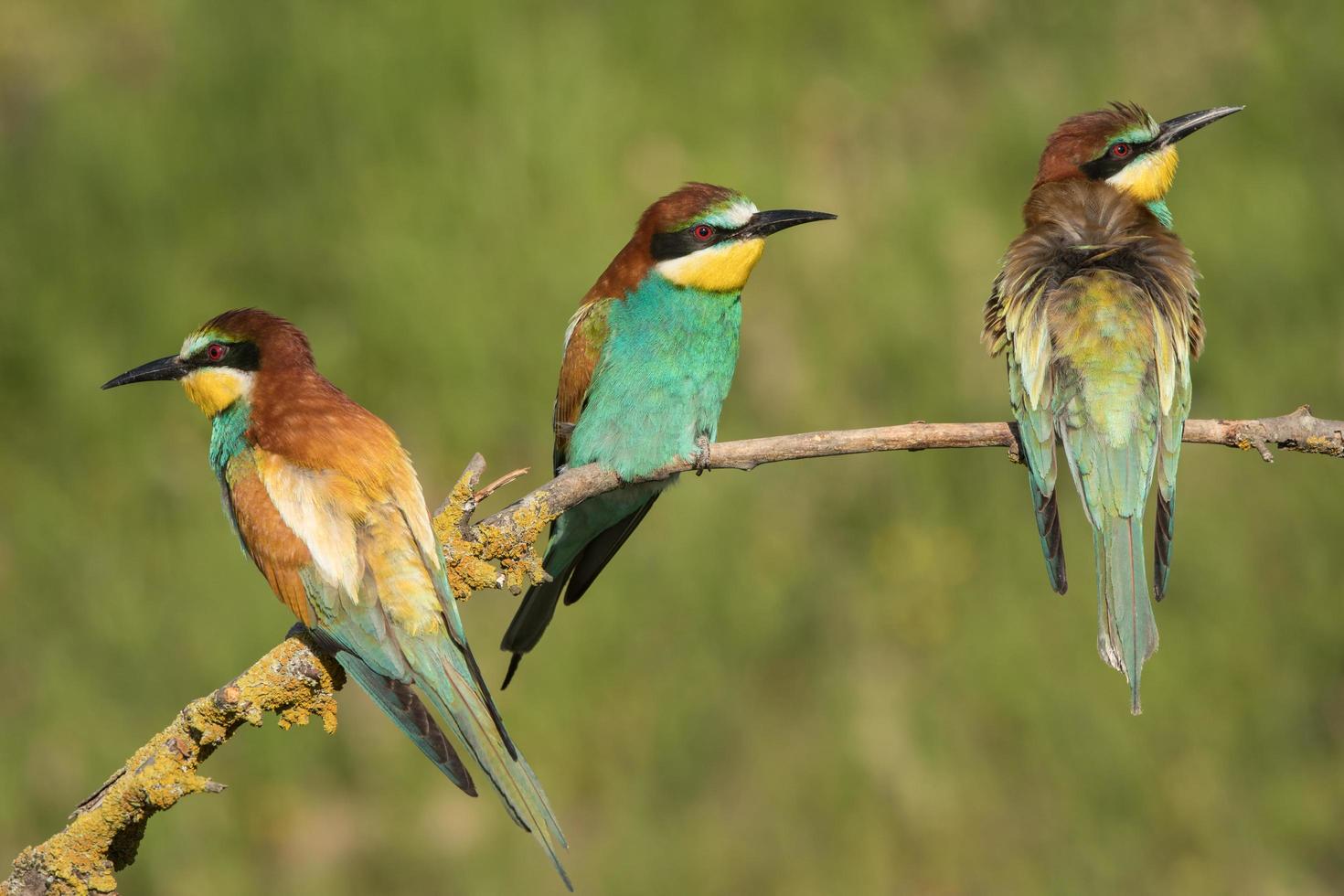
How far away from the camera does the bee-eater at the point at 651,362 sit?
11.1 ft

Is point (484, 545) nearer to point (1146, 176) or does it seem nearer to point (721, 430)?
point (1146, 176)

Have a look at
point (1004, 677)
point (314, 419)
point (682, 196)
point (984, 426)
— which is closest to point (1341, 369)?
point (1004, 677)

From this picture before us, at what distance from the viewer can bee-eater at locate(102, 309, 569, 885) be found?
234cm

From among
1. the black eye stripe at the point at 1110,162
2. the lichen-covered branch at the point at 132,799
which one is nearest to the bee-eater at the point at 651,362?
the black eye stripe at the point at 1110,162

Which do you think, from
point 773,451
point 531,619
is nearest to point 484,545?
point 773,451

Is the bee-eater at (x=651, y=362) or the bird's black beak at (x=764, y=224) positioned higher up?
the bird's black beak at (x=764, y=224)

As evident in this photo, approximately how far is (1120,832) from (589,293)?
2.40 meters

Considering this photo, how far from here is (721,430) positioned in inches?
204

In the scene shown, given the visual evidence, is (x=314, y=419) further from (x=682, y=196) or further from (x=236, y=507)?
(x=682, y=196)

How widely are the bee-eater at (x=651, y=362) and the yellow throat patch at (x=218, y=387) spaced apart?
2.79 ft

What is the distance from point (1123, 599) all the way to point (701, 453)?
928 millimetres

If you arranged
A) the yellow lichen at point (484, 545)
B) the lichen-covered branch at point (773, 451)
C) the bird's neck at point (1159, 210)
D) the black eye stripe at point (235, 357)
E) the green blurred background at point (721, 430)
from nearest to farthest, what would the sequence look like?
1. the lichen-covered branch at point (773, 451)
2. the yellow lichen at point (484, 545)
3. the black eye stripe at point (235, 357)
4. the bird's neck at point (1159, 210)
5. the green blurred background at point (721, 430)

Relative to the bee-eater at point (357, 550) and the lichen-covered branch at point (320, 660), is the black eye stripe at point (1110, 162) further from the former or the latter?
the bee-eater at point (357, 550)

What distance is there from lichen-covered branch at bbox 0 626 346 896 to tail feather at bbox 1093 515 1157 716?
137 centimetres
